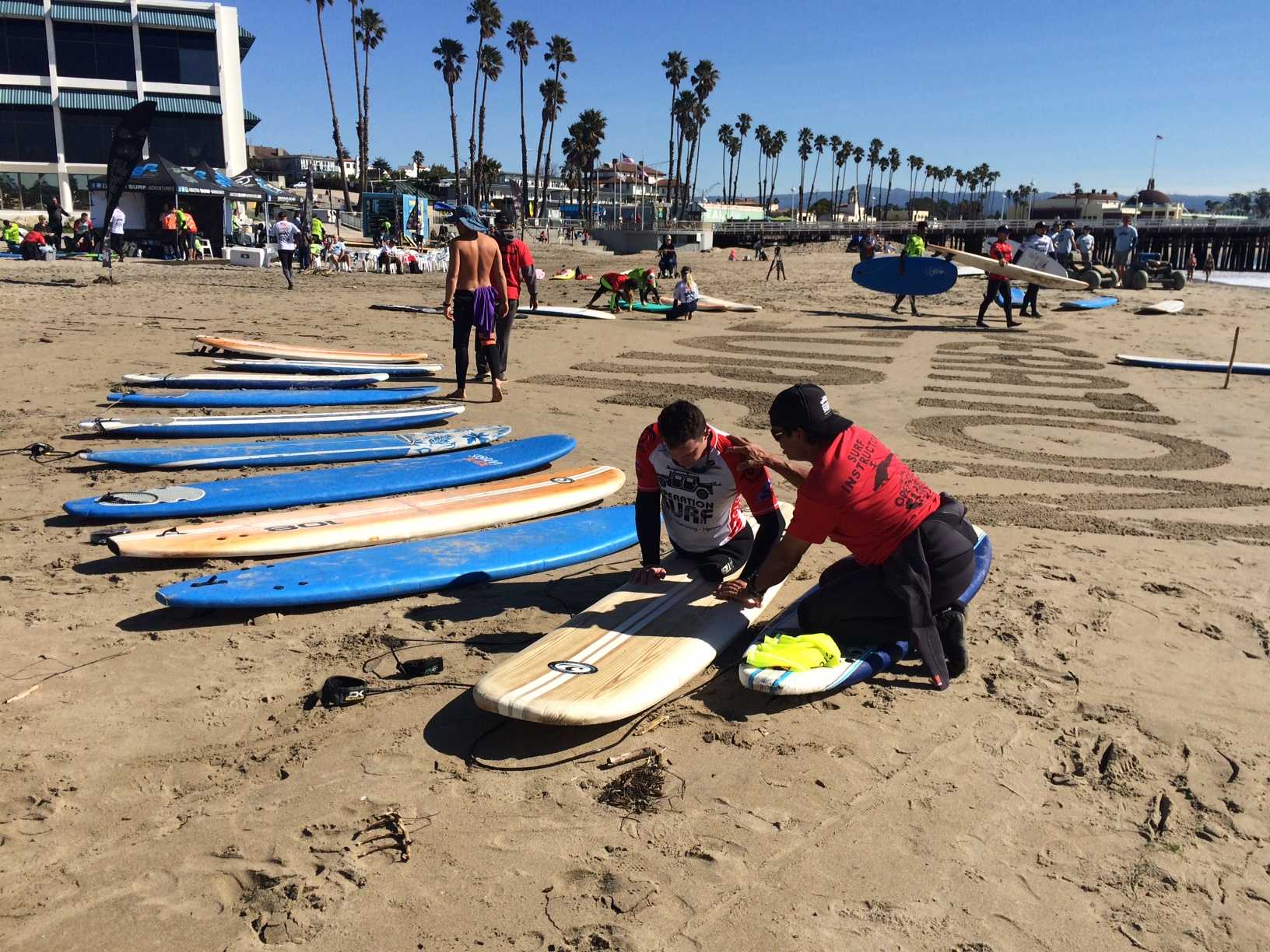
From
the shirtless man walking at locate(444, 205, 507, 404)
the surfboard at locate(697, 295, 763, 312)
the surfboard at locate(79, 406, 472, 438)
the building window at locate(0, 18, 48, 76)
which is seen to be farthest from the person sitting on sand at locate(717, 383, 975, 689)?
the building window at locate(0, 18, 48, 76)

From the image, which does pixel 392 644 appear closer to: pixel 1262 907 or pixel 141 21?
pixel 1262 907

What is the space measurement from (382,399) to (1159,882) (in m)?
7.16

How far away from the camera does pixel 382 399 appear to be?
8.27 meters

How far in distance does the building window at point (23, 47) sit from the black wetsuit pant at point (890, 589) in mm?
58496

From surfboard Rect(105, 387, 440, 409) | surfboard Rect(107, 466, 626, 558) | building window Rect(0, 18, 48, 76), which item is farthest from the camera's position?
building window Rect(0, 18, 48, 76)

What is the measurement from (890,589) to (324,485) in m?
3.54

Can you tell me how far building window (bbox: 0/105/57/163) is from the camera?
155 feet

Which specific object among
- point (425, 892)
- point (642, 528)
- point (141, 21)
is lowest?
point (425, 892)

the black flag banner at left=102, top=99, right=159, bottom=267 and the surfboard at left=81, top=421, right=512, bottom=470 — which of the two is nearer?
the surfboard at left=81, top=421, right=512, bottom=470

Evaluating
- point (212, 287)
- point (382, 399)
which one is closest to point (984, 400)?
point (382, 399)

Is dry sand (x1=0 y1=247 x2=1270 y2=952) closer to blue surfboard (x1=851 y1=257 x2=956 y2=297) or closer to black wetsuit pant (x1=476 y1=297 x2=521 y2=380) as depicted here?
black wetsuit pant (x1=476 y1=297 x2=521 y2=380)

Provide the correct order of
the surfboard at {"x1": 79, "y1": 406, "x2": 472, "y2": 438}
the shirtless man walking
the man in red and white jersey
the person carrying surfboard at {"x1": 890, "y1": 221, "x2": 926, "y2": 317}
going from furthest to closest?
the person carrying surfboard at {"x1": 890, "y1": 221, "x2": 926, "y2": 317} < the shirtless man walking < the surfboard at {"x1": 79, "y1": 406, "x2": 472, "y2": 438} < the man in red and white jersey

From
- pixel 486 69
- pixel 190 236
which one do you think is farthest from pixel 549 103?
pixel 190 236

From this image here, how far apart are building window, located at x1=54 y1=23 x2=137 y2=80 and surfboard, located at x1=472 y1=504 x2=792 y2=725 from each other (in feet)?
187
